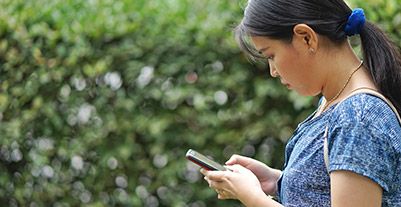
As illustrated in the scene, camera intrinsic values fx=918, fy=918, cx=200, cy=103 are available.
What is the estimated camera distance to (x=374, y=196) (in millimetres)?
2182

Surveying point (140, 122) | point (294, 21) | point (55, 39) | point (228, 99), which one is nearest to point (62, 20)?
point (55, 39)

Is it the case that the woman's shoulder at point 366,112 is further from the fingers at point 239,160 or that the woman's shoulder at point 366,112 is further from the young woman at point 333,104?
the fingers at point 239,160

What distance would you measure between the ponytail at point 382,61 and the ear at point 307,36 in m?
0.15

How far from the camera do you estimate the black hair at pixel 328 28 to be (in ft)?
7.57

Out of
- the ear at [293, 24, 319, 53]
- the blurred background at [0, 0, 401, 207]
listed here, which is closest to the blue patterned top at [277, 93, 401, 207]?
the ear at [293, 24, 319, 53]

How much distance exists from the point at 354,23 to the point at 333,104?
215 millimetres

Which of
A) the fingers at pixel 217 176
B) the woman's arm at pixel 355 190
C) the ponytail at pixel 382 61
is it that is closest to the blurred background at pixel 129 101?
the ponytail at pixel 382 61

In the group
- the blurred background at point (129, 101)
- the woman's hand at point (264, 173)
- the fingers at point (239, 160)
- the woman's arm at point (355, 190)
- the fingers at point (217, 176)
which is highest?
the woman's arm at point (355, 190)

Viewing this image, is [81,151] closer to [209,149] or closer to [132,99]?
[132,99]

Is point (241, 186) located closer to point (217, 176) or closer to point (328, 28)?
point (217, 176)

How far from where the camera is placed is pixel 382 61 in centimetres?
234

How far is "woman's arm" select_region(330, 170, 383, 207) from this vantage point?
7.13 ft

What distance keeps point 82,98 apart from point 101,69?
255 mm

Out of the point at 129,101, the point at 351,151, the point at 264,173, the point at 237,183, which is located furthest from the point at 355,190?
the point at 129,101
